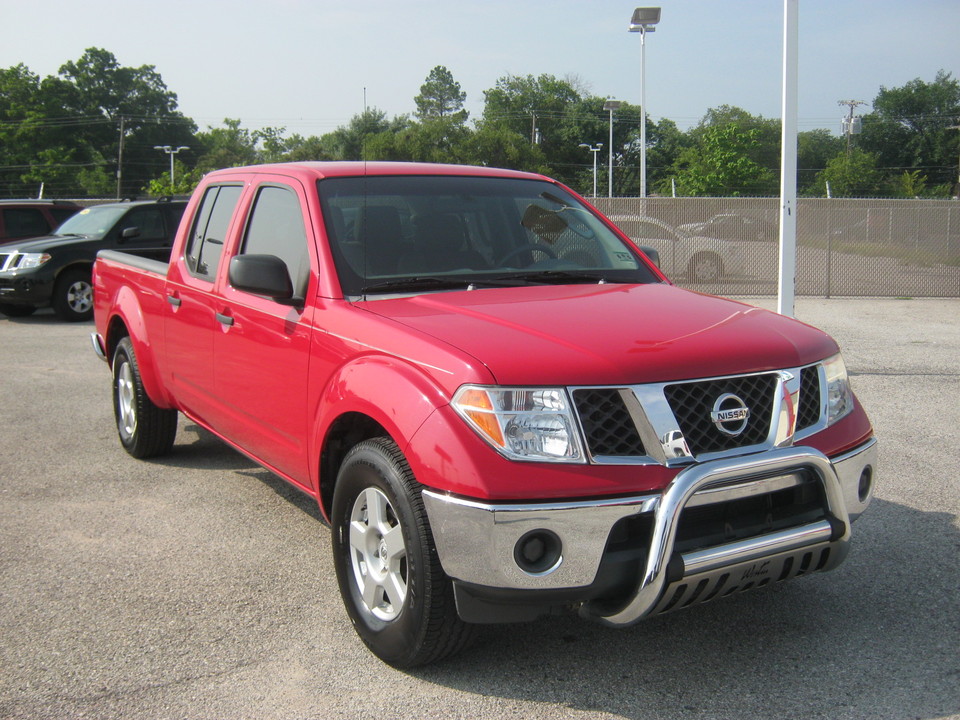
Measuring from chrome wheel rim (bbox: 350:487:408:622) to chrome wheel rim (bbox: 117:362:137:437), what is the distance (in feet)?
A: 10.5

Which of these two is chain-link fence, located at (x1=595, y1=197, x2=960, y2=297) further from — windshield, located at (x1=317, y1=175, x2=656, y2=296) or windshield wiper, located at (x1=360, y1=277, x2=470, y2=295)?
windshield wiper, located at (x1=360, y1=277, x2=470, y2=295)

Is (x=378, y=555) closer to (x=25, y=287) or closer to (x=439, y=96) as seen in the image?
(x=25, y=287)

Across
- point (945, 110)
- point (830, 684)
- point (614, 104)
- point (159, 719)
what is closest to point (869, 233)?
point (830, 684)

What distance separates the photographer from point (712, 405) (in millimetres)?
3156

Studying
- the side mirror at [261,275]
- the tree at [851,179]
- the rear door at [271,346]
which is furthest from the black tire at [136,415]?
the tree at [851,179]

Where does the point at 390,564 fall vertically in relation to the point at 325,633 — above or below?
above

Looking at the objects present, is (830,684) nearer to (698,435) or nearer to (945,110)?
(698,435)

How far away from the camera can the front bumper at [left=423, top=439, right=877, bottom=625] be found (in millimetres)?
2928

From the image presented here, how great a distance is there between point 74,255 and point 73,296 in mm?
695

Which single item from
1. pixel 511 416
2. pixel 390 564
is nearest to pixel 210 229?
pixel 390 564

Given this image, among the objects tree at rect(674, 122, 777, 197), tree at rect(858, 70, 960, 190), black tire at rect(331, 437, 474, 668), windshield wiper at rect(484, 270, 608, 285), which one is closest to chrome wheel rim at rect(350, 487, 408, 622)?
black tire at rect(331, 437, 474, 668)

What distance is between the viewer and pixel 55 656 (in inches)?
141

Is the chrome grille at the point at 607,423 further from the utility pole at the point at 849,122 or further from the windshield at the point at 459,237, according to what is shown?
the utility pole at the point at 849,122

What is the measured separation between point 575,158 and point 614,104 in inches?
2640
